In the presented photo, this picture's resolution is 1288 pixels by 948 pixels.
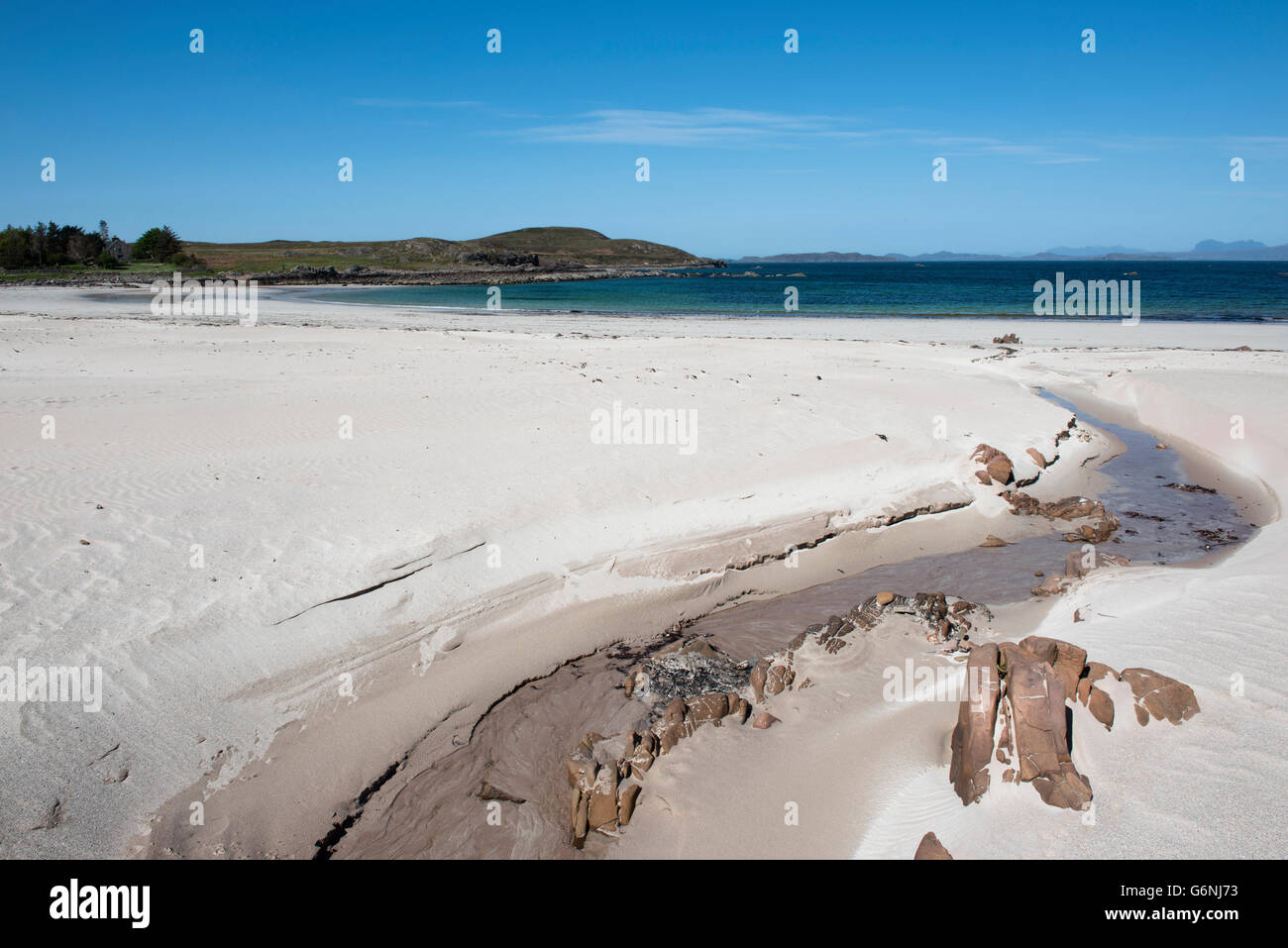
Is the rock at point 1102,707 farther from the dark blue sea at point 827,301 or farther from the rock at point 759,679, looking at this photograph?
the dark blue sea at point 827,301

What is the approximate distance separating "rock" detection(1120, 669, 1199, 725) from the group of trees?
92229 millimetres

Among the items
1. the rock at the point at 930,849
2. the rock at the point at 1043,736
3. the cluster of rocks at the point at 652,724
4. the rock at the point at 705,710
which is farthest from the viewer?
the rock at the point at 705,710

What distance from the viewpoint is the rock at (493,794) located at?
5.04m

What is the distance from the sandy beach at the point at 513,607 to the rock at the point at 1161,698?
0.08 metres

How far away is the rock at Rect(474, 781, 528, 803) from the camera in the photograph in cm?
504

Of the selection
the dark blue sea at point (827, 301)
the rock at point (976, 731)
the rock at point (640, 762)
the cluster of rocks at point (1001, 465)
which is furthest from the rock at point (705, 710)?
the dark blue sea at point (827, 301)

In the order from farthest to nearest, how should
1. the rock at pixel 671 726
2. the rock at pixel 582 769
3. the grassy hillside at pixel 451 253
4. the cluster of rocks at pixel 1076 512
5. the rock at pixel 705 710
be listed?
the grassy hillside at pixel 451 253
the cluster of rocks at pixel 1076 512
the rock at pixel 705 710
the rock at pixel 671 726
the rock at pixel 582 769

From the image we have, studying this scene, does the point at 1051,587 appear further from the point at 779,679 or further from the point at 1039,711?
the point at 1039,711

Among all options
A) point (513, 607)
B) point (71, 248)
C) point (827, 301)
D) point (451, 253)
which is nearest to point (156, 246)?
point (71, 248)

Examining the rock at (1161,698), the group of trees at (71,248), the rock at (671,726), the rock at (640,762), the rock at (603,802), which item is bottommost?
the rock at (603,802)

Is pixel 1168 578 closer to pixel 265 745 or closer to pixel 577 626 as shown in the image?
pixel 577 626
